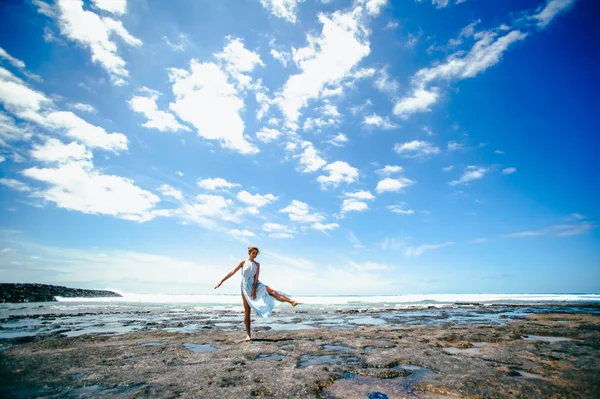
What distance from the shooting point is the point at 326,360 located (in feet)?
19.7

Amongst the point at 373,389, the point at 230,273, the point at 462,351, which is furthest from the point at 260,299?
the point at 462,351

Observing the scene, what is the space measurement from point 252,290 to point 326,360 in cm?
339

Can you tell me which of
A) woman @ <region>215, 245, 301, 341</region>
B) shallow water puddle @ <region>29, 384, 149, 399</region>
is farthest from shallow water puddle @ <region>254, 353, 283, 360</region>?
shallow water puddle @ <region>29, 384, 149, 399</region>

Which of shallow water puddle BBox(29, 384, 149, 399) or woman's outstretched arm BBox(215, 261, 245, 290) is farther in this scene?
woman's outstretched arm BBox(215, 261, 245, 290)

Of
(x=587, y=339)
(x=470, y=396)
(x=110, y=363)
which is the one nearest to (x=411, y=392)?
(x=470, y=396)

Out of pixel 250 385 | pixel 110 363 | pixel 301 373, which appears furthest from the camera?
pixel 110 363

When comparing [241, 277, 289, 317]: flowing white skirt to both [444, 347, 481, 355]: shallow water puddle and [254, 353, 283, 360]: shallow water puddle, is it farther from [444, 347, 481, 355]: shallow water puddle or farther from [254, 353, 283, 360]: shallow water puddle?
[444, 347, 481, 355]: shallow water puddle

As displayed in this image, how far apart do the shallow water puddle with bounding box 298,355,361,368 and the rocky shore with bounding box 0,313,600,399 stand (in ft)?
0.07

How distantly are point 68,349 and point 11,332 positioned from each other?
541 centimetres

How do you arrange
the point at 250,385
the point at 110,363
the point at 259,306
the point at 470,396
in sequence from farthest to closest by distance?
the point at 259,306 < the point at 110,363 < the point at 250,385 < the point at 470,396

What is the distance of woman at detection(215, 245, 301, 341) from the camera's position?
8430mm

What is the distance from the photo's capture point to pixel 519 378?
448 centimetres

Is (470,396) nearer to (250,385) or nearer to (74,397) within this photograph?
(250,385)

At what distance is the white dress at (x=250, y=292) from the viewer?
332 inches
